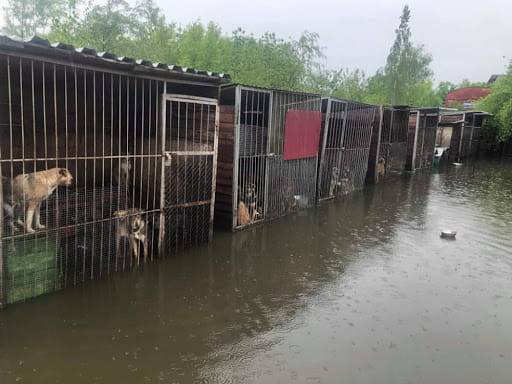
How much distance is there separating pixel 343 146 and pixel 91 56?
863 cm

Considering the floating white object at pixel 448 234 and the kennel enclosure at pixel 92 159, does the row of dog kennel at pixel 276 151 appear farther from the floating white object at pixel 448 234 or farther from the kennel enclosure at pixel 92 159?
the floating white object at pixel 448 234

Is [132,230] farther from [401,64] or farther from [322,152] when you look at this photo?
[401,64]

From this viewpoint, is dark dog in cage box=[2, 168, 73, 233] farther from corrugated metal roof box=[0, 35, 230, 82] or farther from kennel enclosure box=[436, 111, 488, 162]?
kennel enclosure box=[436, 111, 488, 162]

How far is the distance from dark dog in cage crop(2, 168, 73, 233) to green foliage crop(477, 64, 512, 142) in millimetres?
29681

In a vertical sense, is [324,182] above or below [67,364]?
above

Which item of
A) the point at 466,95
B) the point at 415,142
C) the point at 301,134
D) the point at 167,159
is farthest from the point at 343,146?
A: the point at 466,95

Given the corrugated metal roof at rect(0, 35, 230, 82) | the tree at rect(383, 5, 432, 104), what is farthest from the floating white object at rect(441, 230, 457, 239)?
the tree at rect(383, 5, 432, 104)

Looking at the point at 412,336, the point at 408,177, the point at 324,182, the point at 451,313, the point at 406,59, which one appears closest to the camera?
the point at 412,336

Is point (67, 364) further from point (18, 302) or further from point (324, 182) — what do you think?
point (324, 182)

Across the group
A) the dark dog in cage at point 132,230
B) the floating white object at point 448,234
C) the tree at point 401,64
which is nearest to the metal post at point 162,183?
the dark dog in cage at point 132,230

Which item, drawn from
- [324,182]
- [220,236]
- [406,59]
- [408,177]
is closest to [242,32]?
[408,177]

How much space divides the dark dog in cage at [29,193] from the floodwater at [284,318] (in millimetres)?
1048

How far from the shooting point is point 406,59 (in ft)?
151

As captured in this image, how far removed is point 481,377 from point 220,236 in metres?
5.11
